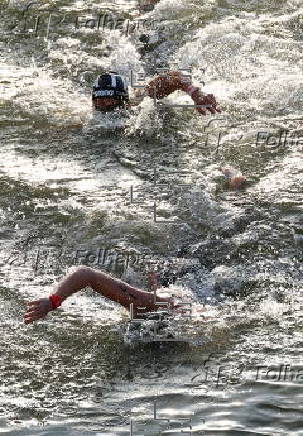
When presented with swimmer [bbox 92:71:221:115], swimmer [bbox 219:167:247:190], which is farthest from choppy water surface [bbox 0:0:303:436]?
swimmer [bbox 92:71:221:115]

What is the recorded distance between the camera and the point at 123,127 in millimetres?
16391

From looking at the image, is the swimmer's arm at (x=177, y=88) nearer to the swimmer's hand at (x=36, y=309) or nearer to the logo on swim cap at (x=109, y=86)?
the logo on swim cap at (x=109, y=86)

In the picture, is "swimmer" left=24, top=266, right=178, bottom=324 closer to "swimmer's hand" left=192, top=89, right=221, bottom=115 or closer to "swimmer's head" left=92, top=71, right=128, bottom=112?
"swimmer's hand" left=192, top=89, right=221, bottom=115

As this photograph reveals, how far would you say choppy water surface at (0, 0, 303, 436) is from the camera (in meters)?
9.87

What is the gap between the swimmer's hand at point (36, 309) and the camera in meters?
10.0

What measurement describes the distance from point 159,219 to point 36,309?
3629mm

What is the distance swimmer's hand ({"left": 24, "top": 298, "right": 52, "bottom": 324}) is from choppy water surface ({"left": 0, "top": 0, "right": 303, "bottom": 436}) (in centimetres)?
71

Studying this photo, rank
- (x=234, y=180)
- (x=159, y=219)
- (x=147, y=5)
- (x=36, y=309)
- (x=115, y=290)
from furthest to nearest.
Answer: (x=147, y=5)
(x=234, y=180)
(x=159, y=219)
(x=115, y=290)
(x=36, y=309)

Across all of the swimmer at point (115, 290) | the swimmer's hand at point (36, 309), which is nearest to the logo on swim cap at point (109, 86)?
the swimmer at point (115, 290)

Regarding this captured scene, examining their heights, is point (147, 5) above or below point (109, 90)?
above

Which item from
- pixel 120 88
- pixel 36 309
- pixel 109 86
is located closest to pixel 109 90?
pixel 109 86

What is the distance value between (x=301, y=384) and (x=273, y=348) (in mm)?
704

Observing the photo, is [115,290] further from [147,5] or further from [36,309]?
[147,5]

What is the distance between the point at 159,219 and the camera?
525 inches
